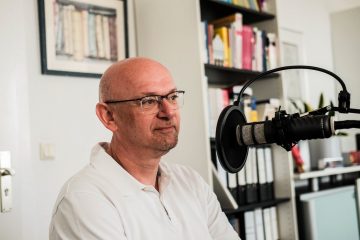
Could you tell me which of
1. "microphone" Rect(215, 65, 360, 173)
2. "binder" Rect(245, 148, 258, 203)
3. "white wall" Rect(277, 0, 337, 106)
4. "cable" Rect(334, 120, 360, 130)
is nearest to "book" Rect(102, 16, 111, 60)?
"binder" Rect(245, 148, 258, 203)

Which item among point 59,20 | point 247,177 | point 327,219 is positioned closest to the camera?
point 59,20

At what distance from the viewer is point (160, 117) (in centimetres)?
147

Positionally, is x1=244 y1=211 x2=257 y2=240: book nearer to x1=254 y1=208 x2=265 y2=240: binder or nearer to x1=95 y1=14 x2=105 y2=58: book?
x1=254 y1=208 x2=265 y2=240: binder

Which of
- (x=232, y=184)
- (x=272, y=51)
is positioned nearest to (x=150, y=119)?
(x=232, y=184)

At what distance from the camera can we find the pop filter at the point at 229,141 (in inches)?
43.2

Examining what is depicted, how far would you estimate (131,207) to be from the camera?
4.52ft

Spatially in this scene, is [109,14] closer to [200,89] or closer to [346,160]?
[200,89]

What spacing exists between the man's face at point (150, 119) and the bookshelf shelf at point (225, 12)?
1.15 m

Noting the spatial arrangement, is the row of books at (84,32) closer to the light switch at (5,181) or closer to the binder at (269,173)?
the light switch at (5,181)

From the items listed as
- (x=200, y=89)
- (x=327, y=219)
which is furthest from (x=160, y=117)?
(x=327, y=219)

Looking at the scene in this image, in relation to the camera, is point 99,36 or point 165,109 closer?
point 165,109

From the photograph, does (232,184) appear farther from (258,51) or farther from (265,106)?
(258,51)

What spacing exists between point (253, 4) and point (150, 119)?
5.27 ft

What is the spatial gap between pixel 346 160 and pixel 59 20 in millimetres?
2458
